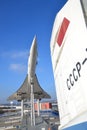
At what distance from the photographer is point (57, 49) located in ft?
13.4

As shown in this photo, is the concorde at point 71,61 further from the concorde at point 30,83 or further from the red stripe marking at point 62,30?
the concorde at point 30,83

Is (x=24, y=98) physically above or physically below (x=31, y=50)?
below

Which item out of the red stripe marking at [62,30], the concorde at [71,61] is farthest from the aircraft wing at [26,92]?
the red stripe marking at [62,30]

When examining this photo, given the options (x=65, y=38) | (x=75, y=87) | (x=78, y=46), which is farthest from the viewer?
(x=65, y=38)

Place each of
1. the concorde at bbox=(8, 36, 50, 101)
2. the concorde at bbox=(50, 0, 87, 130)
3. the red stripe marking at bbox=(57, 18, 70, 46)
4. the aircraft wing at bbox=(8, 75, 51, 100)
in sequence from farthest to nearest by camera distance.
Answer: the aircraft wing at bbox=(8, 75, 51, 100) → the concorde at bbox=(8, 36, 50, 101) → the red stripe marking at bbox=(57, 18, 70, 46) → the concorde at bbox=(50, 0, 87, 130)

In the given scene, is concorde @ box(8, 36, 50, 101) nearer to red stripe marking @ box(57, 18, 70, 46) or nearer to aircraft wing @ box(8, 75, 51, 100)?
aircraft wing @ box(8, 75, 51, 100)

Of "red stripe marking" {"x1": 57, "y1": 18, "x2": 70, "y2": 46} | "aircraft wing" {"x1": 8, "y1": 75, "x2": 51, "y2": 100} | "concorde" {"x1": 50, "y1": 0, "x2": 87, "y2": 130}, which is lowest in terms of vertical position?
"concorde" {"x1": 50, "y1": 0, "x2": 87, "y2": 130}

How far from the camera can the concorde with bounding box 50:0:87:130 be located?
288cm

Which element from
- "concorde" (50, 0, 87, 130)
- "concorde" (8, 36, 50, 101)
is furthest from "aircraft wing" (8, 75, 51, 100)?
"concorde" (50, 0, 87, 130)

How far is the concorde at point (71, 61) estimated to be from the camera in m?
2.88

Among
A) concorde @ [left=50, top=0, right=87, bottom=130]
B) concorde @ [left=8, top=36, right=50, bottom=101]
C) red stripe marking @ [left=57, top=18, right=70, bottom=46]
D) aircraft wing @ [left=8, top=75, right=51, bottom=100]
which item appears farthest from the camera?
aircraft wing @ [left=8, top=75, right=51, bottom=100]

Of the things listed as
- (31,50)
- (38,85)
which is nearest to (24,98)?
(38,85)

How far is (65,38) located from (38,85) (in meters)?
26.9

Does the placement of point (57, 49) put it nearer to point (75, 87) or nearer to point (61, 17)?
point (61, 17)
